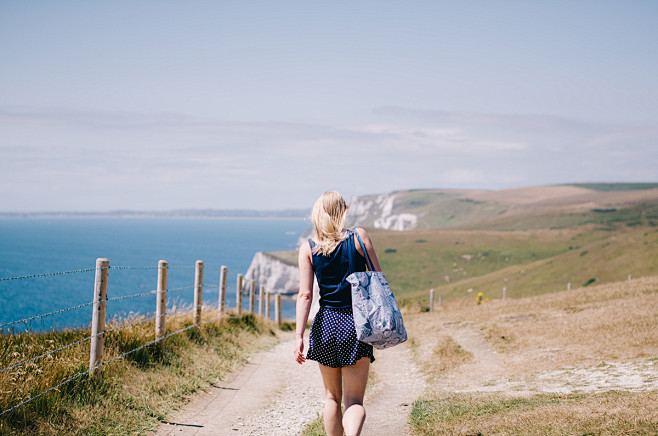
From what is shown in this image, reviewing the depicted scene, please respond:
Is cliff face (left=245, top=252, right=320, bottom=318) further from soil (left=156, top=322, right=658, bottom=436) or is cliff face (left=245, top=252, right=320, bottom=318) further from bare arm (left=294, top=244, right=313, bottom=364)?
bare arm (left=294, top=244, right=313, bottom=364)

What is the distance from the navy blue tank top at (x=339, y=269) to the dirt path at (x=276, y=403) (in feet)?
8.99

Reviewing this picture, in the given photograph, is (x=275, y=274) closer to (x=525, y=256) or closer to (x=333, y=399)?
(x=525, y=256)

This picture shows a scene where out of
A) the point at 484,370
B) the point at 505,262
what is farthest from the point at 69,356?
the point at 505,262

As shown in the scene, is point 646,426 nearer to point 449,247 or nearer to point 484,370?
point 484,370

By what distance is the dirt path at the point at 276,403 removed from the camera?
23.8ft

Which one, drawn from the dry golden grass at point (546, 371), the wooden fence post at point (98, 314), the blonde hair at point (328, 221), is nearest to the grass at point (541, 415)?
the dry golden grass at point (546, 371)

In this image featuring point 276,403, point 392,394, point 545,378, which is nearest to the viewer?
point 276,403

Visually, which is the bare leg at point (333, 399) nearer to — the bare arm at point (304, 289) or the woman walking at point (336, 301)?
the woman walking at point (336, 301)

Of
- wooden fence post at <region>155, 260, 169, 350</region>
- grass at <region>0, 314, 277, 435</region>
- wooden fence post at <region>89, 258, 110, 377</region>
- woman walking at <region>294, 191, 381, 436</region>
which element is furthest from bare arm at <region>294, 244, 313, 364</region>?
wooden fence post at <region>155, 260, 169, 350</region>

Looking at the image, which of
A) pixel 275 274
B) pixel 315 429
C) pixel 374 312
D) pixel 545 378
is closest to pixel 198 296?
pixel 315 429

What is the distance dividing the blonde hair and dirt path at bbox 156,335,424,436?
3078 millimetres

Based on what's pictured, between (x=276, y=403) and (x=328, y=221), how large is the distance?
5302 millimetres

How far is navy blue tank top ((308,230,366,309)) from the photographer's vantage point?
15.1ft

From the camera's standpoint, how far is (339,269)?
15.2 ft
